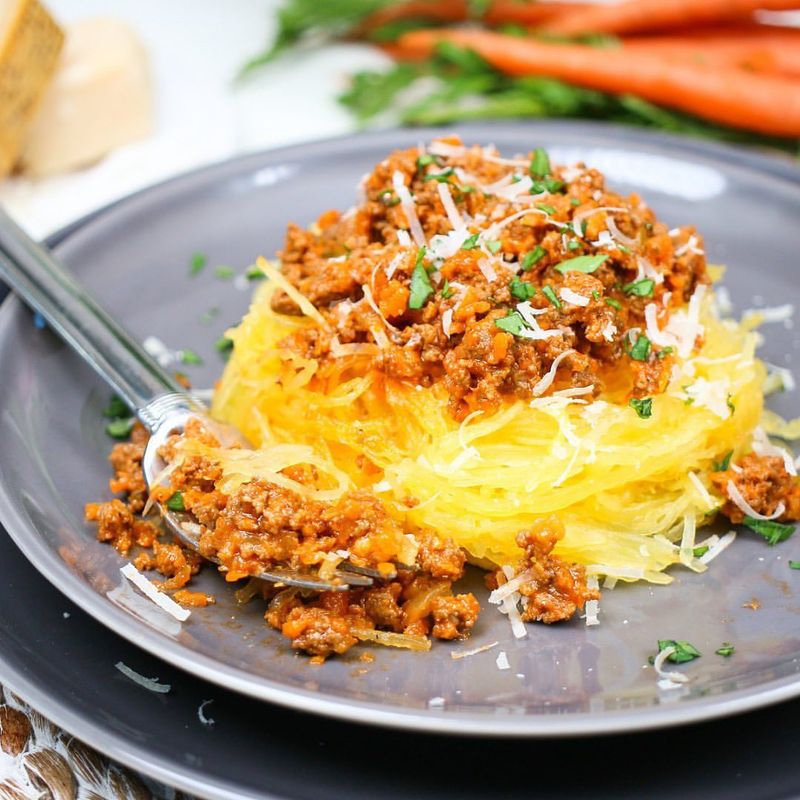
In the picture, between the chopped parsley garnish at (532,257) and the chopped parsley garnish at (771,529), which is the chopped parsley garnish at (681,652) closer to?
the chopped parsley garnish at (771,529)

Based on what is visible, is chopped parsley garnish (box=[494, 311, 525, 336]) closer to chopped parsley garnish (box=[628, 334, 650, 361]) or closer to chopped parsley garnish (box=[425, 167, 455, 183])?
chopped parsley garnish (box=[628, 334, 650, 361])

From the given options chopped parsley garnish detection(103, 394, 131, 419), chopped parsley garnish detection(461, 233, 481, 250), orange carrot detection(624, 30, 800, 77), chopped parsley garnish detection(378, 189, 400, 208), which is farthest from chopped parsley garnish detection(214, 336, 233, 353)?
orange carrot detection(624, 30, 800, 77)

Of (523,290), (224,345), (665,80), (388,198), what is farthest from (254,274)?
(665,80)

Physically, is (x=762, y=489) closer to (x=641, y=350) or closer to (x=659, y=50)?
(x=641, y=350)

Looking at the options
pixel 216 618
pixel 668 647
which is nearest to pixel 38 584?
pixel 216 618

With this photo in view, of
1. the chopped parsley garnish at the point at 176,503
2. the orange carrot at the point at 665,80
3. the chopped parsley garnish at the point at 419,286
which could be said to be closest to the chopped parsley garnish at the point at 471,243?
the chopped parsley garnish at the point at 419,286

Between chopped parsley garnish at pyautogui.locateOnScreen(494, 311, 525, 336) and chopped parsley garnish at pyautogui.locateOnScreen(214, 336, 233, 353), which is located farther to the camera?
chopped parsley garnish at pyautogui.locateOnScreen(214, 336, 233, 353)

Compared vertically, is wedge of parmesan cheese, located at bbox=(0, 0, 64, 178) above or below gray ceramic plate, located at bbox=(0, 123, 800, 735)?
above
